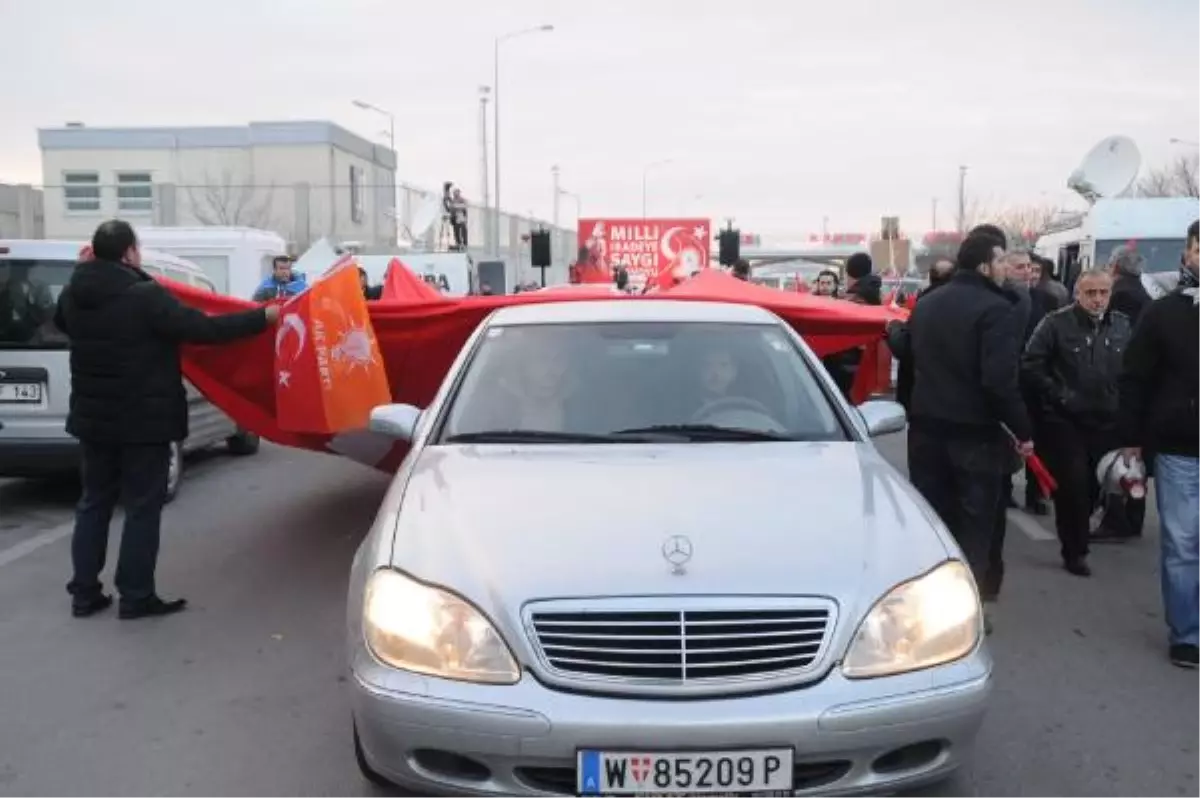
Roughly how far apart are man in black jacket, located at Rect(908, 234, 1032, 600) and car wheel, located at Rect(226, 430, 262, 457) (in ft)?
23.9

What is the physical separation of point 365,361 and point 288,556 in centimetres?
134

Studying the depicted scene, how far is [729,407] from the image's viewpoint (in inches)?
170

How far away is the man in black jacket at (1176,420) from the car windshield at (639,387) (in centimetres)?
167

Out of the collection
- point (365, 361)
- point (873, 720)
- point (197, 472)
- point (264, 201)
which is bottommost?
point (197, 472)

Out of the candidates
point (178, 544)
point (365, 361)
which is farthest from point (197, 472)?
point (365, 361)

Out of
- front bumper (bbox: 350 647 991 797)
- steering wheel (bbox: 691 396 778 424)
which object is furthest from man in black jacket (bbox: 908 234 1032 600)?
front bumper (bbox: 350 647 991 797)

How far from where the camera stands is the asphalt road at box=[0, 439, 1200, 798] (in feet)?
12.7

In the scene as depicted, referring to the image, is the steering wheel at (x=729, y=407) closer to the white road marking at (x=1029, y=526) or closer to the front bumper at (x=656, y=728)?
the front bumper at (x=656, y=728)

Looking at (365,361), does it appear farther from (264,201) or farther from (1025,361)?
(264,201)

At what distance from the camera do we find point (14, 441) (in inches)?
311

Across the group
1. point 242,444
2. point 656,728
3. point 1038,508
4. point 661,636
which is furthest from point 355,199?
point 656,728

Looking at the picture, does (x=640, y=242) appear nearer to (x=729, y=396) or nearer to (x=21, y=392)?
(x=21, y=392)

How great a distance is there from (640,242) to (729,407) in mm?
25288

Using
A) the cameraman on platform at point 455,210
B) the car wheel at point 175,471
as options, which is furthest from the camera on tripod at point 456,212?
the car wheel at point 175,471
